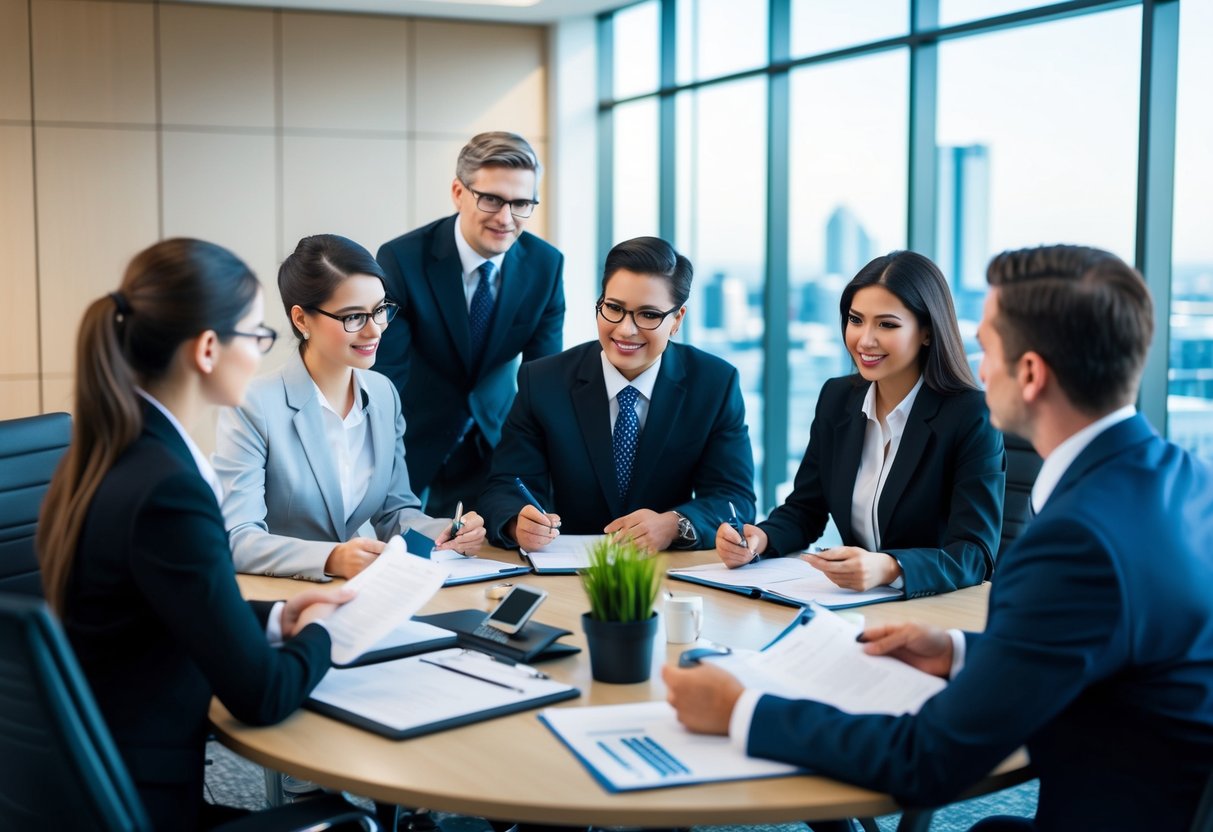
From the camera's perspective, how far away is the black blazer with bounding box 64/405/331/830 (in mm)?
1636

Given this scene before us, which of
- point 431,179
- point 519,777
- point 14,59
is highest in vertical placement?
point 14,59

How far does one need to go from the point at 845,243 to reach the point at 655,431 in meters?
3.01

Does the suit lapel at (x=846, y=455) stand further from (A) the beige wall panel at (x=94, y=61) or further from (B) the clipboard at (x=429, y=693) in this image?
(A) the beige wall panel at (x=94, y=61)

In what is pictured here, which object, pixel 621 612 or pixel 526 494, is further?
pixel 526 494

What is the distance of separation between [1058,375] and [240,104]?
20.4 feet

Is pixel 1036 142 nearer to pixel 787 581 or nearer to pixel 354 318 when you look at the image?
pixel 787 581

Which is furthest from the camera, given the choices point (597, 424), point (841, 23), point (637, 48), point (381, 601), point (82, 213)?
point (637, 48)

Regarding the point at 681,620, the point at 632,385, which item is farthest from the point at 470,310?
the point at 681,620

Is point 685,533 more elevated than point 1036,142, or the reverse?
point 1036,142

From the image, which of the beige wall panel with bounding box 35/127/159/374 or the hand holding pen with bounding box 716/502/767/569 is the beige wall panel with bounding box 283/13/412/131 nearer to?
the beige wall panel with bounding box 35/127/159/374

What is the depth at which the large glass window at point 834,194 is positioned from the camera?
5492mm

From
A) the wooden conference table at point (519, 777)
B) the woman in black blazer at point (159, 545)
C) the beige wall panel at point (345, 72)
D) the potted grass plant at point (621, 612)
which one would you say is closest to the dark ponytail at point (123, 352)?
the woman in black blazer at point (159, 545)

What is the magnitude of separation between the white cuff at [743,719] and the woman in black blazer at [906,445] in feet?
3.29

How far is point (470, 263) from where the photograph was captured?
3969 mm
